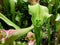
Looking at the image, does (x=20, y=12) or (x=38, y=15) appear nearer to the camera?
(x=38, y=15)

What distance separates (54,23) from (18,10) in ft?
0.44

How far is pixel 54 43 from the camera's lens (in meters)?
0.59

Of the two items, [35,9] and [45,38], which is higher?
[35,9]

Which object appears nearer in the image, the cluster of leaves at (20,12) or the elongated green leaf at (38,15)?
the elongated green leaf at (38,15)

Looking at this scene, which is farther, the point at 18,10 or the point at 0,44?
the point at 18,10

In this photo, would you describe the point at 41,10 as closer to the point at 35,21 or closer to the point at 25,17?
the point at 35,21

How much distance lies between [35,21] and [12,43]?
87mm

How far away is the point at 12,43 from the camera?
20.6 inches

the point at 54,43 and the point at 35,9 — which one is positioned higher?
the point at 35,9

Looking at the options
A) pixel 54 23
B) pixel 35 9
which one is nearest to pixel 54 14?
pixel 54 23

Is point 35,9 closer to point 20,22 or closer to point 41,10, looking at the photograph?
point 41,10

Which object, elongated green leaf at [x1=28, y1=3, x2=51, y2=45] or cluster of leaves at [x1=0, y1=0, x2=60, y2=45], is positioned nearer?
elongated green leaf at [x1=28, y1=3, x2=51, y2=45]

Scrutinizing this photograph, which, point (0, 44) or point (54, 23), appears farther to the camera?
point (54, 23)

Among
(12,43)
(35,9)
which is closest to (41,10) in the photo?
(35,9)
